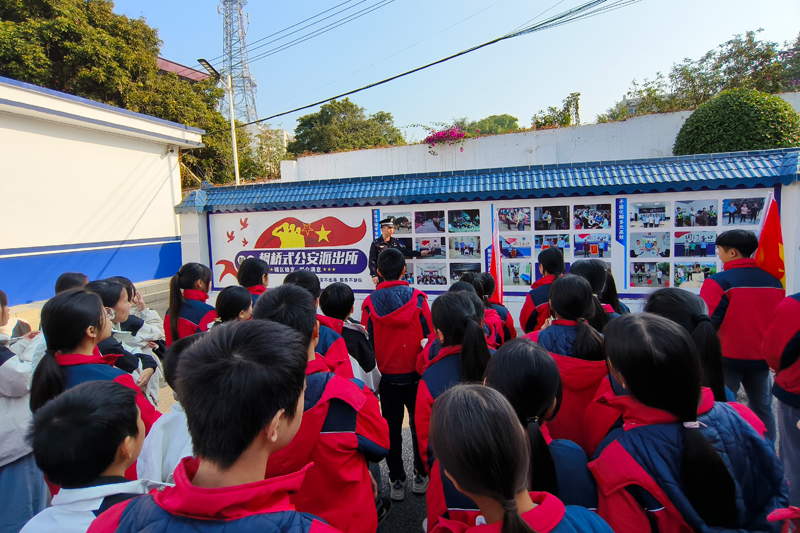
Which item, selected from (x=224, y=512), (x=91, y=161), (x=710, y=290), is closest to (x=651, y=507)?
(x=224, y=512)

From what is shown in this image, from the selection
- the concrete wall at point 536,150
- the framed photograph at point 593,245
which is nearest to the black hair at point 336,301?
the framed photograph at point 593,245

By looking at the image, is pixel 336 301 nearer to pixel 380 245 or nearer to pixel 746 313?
pixel 746 313

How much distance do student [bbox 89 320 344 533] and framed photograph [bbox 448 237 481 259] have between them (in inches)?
210

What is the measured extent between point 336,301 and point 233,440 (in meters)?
1.85

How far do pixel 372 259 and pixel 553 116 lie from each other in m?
14.0

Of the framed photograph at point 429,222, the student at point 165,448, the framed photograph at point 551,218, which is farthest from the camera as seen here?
the framed photograph at point 429,222

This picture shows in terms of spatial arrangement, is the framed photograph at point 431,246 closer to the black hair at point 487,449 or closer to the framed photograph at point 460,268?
the framed photograph at point 460,268

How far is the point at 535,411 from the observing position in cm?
140

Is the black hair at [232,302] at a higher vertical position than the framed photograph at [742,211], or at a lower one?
lower

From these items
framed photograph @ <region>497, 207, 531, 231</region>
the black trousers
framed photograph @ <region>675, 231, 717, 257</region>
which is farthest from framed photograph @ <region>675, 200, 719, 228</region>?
the black trousers

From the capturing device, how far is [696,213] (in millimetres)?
5387

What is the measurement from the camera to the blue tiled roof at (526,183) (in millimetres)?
5176

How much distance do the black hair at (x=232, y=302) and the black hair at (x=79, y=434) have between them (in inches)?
53.8

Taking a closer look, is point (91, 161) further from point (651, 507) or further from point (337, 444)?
point (651, 507)
